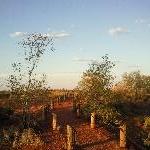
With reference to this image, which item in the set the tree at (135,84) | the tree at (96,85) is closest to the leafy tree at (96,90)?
the tree at (96,85)

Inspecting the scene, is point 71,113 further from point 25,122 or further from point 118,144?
point 118,144

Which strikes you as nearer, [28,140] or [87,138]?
[28,140]

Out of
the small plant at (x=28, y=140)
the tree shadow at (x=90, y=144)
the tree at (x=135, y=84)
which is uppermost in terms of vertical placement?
the tree at (x=135, y=84)

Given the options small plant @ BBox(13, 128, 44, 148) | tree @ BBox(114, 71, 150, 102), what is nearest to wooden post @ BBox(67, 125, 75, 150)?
small plant @ BBox(13, 128, 44, 148)

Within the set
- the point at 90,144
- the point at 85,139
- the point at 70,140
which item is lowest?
the point at 90,144

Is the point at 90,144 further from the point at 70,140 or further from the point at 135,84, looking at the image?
the point at 135,84

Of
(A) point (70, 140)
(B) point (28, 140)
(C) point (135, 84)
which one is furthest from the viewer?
(C) point (135, 84)

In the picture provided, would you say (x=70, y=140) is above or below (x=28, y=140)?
above

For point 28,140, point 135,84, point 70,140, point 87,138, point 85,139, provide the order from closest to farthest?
1. point 70,140
2. point 28,140
3. point 85,139
4. point 87,138
5. point 135,84

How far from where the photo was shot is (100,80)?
33875 mm

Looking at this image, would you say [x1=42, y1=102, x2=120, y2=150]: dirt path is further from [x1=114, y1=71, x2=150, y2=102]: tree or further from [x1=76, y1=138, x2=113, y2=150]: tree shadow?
[x1=114, y1=71, x2=150, y2=102]: tree

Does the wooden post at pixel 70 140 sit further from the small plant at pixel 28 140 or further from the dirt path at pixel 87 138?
the small plant at pixel 28 140

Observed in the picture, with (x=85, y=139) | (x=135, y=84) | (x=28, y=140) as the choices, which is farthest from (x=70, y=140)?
(x=135, y=84)

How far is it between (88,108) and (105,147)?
31.0ft
